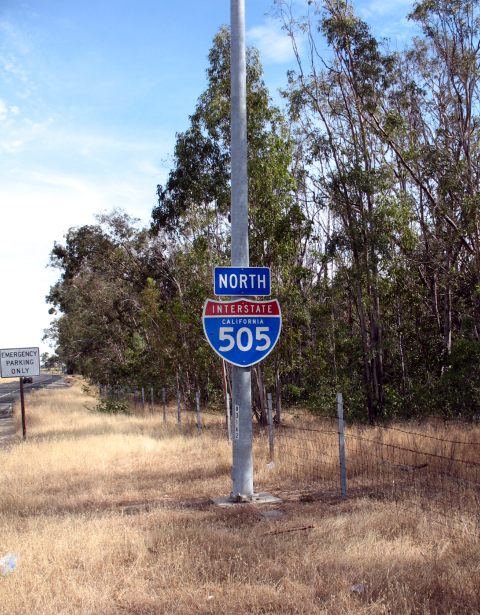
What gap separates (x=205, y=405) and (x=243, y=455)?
19174mm

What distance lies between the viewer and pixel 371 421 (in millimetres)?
20672

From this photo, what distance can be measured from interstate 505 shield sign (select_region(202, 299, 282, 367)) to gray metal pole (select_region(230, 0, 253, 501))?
24 cm

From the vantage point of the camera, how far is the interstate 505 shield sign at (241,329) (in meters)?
8.87

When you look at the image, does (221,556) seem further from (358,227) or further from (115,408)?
(115,408)

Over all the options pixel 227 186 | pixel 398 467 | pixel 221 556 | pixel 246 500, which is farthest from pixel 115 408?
pixel 221 556

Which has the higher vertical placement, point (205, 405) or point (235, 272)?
point (235, 272)

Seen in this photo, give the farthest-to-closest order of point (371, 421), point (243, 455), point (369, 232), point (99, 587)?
1. point (371, 421)
2. point (369, 232)
3. point (243, 455)
4. point (99, 587)

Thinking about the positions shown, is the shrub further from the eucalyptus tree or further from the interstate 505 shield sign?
the interstate 505 shield sign

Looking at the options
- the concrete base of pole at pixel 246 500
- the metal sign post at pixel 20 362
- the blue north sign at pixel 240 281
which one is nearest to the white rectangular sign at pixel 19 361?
the metal sign post at pixel 20 362

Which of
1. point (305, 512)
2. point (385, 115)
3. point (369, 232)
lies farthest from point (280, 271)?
point (305, 512)

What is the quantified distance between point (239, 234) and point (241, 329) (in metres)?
1.27

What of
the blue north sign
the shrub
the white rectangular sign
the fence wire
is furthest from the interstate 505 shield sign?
the shrub

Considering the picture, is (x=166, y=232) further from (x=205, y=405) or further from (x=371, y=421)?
(x=371, y=421)

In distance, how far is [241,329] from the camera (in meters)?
8.99
